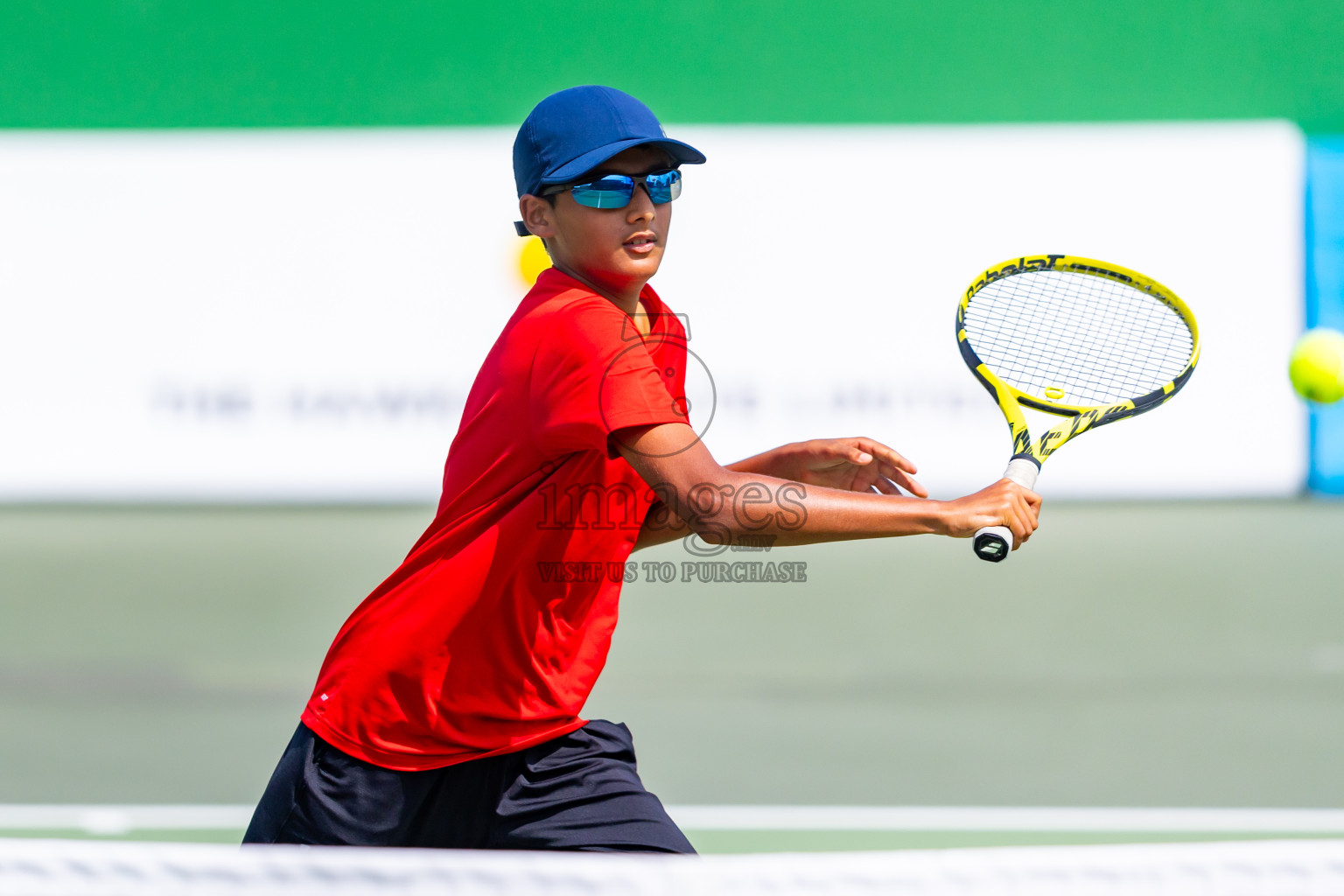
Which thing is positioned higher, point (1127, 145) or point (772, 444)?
point (1127, 145)

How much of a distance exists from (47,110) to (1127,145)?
4420 millimetres

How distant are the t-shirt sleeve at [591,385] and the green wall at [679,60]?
417 cm

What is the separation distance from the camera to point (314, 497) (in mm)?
5262

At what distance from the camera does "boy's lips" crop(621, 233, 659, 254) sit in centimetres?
182

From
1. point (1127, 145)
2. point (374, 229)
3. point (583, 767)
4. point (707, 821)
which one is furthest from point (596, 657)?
point (1127, 145)

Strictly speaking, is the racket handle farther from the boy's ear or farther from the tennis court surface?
the tennis court surface

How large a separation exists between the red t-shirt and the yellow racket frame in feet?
2.35

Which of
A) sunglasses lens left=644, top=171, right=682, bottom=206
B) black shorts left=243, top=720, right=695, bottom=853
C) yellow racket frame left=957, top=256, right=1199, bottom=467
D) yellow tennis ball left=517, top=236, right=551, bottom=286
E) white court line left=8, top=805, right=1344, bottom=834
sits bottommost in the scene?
white court line left=8, top=805, right=1344, bottom=834

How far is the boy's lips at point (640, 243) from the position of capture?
1.82 m

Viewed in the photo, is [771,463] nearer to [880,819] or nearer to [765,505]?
[765,505]

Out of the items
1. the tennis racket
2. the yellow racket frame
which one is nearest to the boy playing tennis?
the yellow racket frame

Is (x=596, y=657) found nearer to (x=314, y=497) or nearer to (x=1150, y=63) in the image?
(x=314, y=497)

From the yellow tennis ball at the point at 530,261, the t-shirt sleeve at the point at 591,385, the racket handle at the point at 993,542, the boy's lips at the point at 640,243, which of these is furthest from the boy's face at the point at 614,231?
the yellow tennis ball at the point at 530,261

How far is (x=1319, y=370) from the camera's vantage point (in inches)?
187
